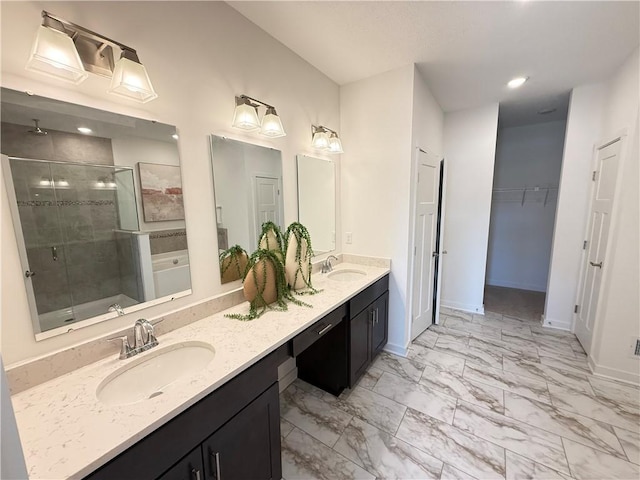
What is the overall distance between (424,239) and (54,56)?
108 inches

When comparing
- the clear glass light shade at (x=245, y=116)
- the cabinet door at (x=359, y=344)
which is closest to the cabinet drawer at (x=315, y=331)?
the cabinet door at (x=359, y=344)

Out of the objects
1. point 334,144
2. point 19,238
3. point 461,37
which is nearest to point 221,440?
point 19,238

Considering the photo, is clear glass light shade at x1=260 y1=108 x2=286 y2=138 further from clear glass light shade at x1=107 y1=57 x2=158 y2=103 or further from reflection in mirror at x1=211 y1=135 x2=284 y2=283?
clear glass light shade at x1=107 y1=57 x2=158 y2=103

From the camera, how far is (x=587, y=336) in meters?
2.40

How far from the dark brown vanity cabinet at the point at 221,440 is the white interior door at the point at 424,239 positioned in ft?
5.78

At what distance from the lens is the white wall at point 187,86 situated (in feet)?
2.87

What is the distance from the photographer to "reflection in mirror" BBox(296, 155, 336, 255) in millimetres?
2102

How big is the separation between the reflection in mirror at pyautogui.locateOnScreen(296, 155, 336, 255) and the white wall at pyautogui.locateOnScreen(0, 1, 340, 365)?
0.10 metres

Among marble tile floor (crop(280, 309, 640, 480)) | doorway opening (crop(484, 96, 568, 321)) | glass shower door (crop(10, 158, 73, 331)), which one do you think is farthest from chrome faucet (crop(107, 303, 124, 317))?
doorway opening (crop(484, 96, 568, 321))

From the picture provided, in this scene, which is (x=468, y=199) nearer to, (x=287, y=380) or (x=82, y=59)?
(x=287, y=380)

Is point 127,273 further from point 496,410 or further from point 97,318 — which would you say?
point 496,410

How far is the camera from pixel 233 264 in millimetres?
1606

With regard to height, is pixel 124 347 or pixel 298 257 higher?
pixel 298 257

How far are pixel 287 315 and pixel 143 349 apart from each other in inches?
26.8
